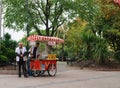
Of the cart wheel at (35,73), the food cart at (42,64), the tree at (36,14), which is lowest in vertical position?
the cart wheel at (35,73)

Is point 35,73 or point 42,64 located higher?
point 42,64

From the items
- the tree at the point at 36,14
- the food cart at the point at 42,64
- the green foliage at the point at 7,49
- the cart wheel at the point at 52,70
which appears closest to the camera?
the food cart at the point at 42,64

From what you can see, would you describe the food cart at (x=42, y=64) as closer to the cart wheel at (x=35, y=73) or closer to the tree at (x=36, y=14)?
the cart wheel at (x=35, y=73)

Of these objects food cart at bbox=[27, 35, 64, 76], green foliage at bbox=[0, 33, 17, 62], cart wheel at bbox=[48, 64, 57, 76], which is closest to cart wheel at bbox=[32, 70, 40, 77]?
food cart at bbox=[27, 35, 64, 76]

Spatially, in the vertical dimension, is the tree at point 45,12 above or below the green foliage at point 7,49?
above

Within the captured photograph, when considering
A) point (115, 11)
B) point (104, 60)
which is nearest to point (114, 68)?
point (104, 60)

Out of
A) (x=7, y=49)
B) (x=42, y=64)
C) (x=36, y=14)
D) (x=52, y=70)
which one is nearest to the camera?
(x=42, y=64)

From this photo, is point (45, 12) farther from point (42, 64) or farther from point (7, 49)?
point (42, 64)

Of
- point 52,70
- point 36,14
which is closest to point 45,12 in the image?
point 36,14

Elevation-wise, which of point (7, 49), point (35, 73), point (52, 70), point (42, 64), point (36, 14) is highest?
point (36, 14)

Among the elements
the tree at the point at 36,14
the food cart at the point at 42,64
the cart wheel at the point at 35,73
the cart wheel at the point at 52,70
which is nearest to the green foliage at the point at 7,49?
the tree at the point at 36,14

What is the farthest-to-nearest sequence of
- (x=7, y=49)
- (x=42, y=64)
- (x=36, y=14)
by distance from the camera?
(x=36, y=14), (x=7, y=49), (x=42, y=64)

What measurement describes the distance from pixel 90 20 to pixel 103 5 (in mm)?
1638

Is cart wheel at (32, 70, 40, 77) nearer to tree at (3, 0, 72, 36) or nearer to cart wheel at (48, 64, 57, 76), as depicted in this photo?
cart wheel at (48, 64, 57, 76)
